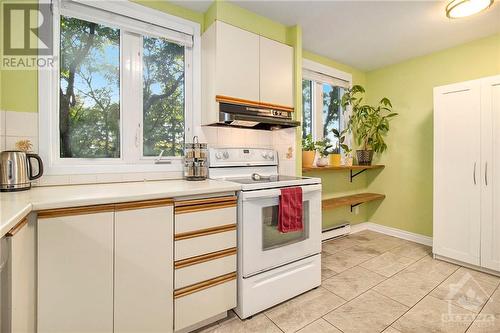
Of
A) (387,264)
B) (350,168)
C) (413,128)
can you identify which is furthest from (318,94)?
(387,264)

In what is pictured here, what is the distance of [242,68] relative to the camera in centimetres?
209

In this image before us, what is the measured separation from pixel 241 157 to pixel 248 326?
4.34 feet

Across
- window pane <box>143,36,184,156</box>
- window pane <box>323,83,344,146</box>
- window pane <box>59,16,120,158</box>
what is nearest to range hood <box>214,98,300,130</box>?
window pane <box>143,36,184,156</box>

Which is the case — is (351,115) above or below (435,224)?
above

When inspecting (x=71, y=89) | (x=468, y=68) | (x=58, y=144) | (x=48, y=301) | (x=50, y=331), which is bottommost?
(x=50, y=331)

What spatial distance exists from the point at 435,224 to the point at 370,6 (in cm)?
232

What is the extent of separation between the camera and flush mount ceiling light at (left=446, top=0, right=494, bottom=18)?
→ 1.87m

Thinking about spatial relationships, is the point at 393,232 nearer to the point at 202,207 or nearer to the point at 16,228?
the point at 202,207

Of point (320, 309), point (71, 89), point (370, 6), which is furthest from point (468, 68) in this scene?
point (71, 89)

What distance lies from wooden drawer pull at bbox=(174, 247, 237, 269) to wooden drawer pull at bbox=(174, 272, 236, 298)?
0.14 meters

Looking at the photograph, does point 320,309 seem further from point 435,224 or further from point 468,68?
point 468,68

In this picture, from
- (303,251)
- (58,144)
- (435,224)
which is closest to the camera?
(58,144)

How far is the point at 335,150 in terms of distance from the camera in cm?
344

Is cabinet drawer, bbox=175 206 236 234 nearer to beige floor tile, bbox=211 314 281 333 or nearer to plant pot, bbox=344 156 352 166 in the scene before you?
beige floor tile, bbox=211 314 281 333
